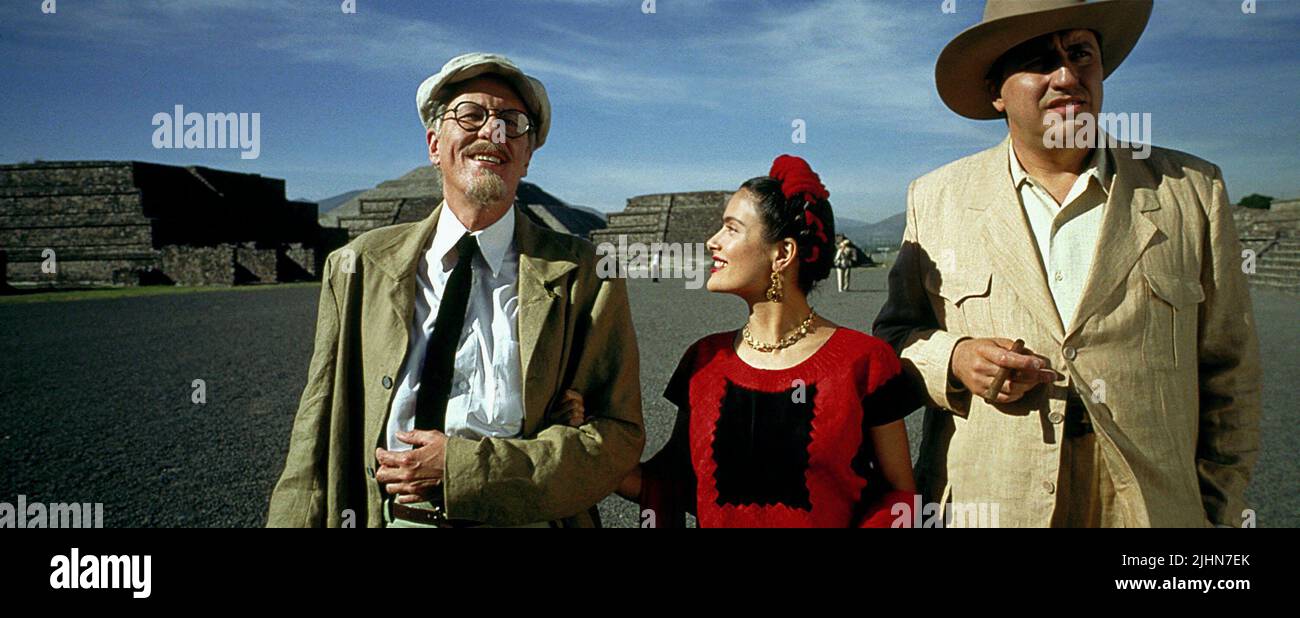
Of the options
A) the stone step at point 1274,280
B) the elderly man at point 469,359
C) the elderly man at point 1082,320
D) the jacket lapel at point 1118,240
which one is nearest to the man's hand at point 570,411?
the elderly man at point 469,359

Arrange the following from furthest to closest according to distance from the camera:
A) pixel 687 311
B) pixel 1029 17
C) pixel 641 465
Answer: pixel 687 311, pixel 641 465, pixel 1029 17

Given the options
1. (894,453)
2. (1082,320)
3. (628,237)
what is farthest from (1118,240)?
(628,237)

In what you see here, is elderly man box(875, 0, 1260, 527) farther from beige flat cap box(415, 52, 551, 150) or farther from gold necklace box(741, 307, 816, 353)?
beige flat cap box(415, 52, 551, 150)

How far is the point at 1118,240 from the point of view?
2277mm

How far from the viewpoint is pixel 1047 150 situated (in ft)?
7.81

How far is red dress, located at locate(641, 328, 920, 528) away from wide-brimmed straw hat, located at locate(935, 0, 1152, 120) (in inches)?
34.6

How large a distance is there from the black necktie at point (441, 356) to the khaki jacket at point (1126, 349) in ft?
4.38

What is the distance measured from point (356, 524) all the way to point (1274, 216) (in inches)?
1226

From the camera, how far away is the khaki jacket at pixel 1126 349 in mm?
2254

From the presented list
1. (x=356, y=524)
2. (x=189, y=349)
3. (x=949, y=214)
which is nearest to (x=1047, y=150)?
(x=949, y=214)

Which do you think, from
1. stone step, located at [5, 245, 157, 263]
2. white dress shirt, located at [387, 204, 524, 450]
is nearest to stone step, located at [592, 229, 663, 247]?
stone step, located at [5, 245, 157, 263]

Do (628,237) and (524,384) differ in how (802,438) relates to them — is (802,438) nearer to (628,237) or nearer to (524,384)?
(524,384)

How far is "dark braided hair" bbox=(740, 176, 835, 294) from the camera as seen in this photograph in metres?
2.39
